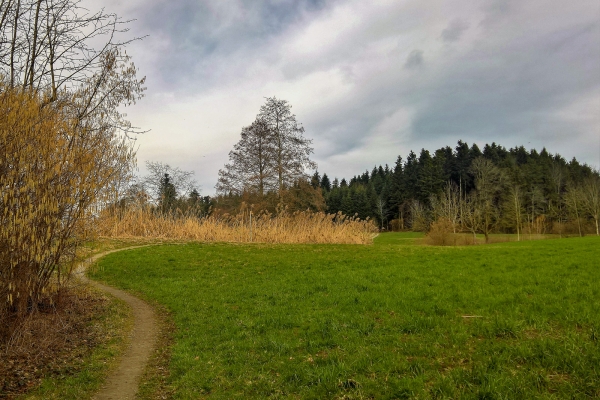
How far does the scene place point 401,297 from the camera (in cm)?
693

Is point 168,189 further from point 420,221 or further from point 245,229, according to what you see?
point 420,221

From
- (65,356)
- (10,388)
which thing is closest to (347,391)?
(10,388)

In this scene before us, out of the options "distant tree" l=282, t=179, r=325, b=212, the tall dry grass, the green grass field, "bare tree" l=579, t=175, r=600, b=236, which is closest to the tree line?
"bare tree" l=579, t=175, r=600, b=236

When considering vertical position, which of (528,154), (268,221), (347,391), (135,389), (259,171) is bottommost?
(135,389)

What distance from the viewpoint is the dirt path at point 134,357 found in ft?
14.5

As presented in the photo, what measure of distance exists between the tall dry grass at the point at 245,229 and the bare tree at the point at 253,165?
9.11 metres

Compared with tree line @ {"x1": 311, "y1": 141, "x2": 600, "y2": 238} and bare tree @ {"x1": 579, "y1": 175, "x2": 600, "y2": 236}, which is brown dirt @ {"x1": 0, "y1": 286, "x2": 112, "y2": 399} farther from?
bare tree @ {"x1": 579, "y1": 175, "x2": 600, "y2": 236}

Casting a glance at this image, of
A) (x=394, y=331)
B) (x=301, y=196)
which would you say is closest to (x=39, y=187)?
(x=394, y=331)

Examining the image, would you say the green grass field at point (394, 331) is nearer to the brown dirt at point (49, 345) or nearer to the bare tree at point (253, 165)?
the brown dirt at point (49, 345)

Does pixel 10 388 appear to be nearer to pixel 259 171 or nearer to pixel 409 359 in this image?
pixel 409 359

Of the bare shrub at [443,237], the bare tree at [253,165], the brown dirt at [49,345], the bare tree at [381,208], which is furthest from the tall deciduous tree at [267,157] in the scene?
the bare tree at [381,208]

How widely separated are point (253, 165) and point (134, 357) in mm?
26123

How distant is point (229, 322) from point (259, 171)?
24.9 meters

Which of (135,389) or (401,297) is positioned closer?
(135,389)
